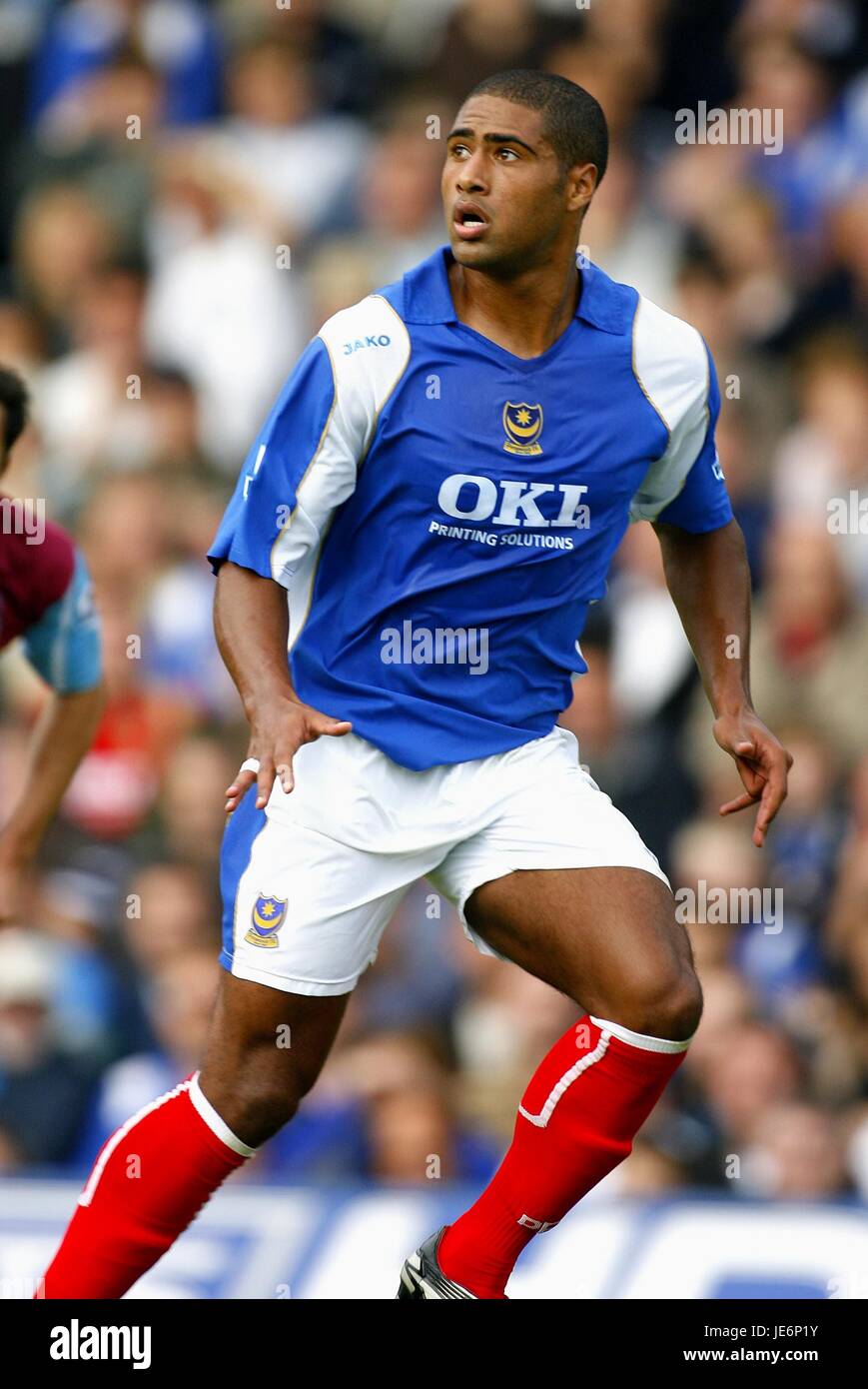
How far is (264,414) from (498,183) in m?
4.32

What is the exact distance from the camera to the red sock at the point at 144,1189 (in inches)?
169

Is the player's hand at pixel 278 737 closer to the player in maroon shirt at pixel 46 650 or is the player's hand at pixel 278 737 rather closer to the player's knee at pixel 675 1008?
the player's knee at pixel 675 1008

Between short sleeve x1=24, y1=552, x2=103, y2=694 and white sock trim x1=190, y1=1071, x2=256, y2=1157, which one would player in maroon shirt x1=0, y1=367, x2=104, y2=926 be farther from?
white sock trim x1=190, y1=1071, x2=256, y2=1157

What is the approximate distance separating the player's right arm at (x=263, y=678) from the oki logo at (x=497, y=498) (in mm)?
393

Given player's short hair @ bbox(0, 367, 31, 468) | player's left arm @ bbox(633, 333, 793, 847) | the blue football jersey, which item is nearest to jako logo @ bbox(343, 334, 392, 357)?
the blue football jersey

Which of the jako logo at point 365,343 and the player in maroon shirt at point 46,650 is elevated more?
the jako logo at point 365,343

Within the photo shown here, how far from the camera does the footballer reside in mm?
4164

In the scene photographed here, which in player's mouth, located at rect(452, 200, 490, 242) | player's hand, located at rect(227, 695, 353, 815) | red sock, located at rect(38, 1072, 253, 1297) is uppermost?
player's mouth, located at rect(452, 200, 490, 242)

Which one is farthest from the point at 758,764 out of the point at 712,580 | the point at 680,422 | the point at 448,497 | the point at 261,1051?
the point at 261,1051

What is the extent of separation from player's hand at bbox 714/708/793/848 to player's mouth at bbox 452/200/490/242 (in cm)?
112

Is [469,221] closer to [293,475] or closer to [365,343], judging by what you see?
[365,343]

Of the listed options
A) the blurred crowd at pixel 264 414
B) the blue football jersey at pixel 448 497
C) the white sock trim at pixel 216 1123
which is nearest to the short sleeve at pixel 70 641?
the blue football jersey at pixel 448 497

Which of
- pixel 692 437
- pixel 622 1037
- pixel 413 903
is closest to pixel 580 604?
pixel 692 437
